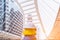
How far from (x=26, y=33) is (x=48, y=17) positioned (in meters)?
0.35

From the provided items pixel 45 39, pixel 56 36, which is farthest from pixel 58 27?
pixel 45 39

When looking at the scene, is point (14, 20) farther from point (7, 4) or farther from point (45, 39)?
point (45, 39)

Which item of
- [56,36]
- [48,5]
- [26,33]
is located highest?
[48,5]

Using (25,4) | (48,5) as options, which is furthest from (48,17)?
(25,4)

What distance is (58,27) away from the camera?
0.96 meters

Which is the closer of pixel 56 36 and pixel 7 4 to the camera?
pixel 7 4

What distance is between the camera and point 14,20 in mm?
816

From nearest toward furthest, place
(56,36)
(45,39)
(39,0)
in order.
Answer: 1. (39,0)
2. (45,39)
3. (56,36)

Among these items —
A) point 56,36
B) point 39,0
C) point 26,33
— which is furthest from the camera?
point 56,36

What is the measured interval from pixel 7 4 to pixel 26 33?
0.47 m

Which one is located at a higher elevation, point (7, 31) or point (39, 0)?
point (39, 0)

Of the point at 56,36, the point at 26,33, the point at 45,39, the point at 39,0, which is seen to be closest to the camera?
the point at 26,33

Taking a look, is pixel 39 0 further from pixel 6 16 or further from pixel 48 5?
pixel 6 16

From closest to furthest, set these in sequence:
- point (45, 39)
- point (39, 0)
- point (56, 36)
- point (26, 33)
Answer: point (26, 33), point (39, 0), point (45, 39), point (56, 36)
